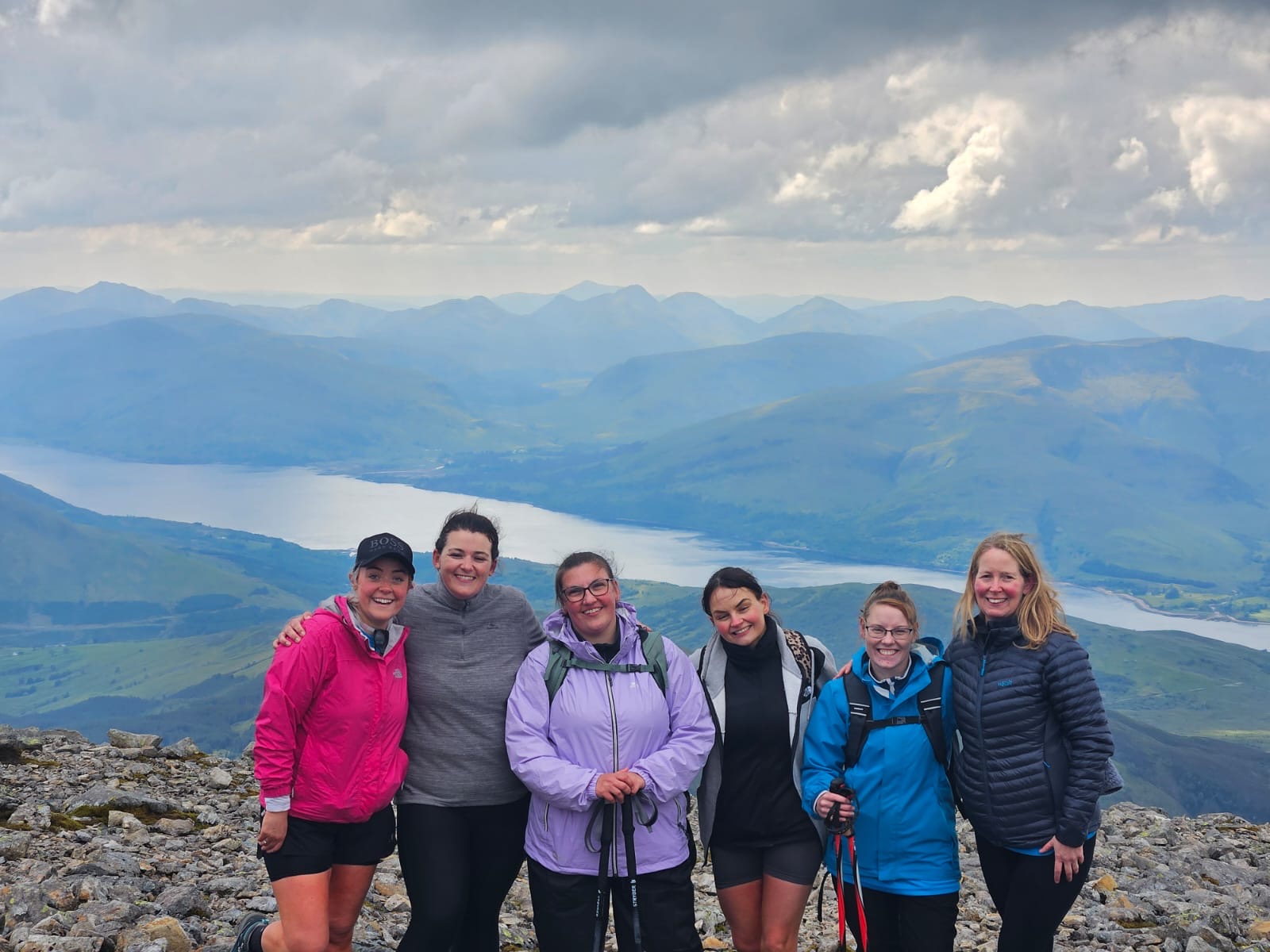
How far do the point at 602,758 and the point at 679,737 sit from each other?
0.51 m

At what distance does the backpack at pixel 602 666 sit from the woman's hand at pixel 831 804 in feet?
3.90

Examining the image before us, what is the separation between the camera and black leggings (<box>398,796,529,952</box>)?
20.6 feet

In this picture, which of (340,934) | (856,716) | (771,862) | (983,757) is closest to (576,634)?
(856,716)

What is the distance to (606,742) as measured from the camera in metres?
6.17

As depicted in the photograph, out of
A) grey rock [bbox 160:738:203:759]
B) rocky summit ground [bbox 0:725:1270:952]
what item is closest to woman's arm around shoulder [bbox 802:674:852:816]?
rocky summit ground [bbox 0:725:1270:952]

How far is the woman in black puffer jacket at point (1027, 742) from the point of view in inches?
232

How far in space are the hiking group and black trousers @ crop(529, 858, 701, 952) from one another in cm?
2

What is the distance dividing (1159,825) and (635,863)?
12102 millimetres

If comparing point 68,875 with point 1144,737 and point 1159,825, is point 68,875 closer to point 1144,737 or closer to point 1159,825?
point 1159,825

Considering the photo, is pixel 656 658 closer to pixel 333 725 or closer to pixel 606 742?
pixel 606 742

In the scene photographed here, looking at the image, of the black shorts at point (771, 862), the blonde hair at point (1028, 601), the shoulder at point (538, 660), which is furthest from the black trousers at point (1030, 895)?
the shoulder at point (538, 660)

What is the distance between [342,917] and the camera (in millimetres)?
6309

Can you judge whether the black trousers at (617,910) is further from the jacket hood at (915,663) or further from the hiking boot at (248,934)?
the hiking boot at (248,934)

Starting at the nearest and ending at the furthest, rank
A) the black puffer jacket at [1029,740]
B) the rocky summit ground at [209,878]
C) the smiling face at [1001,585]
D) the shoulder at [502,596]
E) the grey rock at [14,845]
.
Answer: the black puffer jacket at [1029,740], the smiling face at [1001,585], the shoulder at [502,596], the rocky summit ground at [209,878], the grey rock at [14,845]
